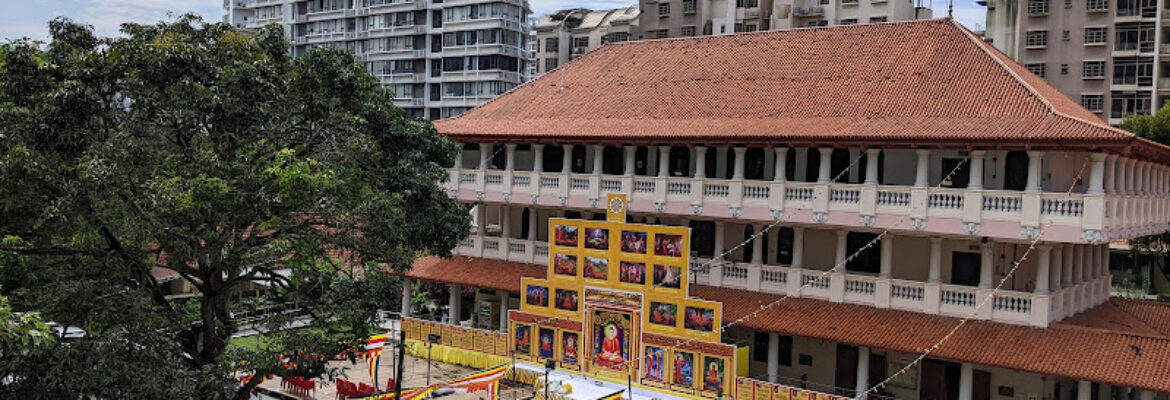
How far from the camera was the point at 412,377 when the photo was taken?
3456 cm

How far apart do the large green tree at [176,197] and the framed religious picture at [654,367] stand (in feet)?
28.4

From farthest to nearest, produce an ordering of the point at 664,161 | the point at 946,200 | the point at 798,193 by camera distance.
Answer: the point at 664,161
the point at 798,193
the point at 946,200

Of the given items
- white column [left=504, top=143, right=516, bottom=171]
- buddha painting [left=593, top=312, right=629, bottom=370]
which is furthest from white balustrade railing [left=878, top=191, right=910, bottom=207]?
white column [left=504, top=143, right=516, bottom=171]

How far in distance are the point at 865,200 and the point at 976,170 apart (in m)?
3.19

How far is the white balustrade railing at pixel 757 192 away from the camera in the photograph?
31734mm

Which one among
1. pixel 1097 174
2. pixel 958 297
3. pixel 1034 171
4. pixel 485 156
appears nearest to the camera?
pixel 1097 174

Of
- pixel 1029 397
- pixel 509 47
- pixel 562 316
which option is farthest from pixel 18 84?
pixel 509 47

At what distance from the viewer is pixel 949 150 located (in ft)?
97.1

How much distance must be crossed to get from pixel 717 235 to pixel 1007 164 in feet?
31.4

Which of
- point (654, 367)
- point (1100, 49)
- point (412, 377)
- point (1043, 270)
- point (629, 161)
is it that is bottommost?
point (412, 377)

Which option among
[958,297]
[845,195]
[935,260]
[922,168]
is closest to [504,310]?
[845,195]

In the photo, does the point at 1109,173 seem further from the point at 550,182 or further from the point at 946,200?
the point at 550,182

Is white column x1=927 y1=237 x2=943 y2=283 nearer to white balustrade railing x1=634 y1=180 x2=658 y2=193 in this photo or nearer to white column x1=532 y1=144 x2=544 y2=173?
white balustrade railing x1=634 y1=180 x2=658 y2=193

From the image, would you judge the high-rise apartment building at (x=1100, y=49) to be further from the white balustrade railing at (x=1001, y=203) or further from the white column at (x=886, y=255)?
the white balustrade railing at (x=1001, y=203)
